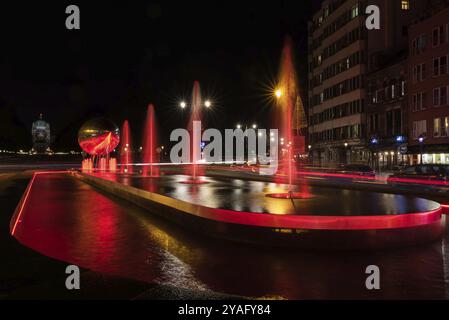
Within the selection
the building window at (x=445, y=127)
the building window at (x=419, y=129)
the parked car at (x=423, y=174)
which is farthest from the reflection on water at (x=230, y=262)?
the building window at (x=419, y=129)

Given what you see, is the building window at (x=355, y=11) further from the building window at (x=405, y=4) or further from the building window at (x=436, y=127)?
the building window at (x=436, y=127)

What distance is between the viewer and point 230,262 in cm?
925

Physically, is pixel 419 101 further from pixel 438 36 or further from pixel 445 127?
pixel 438 36

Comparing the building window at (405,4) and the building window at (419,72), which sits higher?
the building window at (405,4)

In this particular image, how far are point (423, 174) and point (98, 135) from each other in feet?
89.8

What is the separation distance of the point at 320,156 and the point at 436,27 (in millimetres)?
36969

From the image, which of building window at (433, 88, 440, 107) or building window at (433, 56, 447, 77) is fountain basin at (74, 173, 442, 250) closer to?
building window at (433, 56, 447, 77)

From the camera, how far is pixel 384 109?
5600cm

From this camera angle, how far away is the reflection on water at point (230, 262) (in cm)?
747

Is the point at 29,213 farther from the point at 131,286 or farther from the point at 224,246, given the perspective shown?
the point at 131,286

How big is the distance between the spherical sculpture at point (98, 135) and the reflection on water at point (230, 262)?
97.7ft

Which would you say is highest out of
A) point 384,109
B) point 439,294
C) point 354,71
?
point 354,71

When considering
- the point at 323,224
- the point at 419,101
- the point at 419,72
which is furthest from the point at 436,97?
the point at 323,224

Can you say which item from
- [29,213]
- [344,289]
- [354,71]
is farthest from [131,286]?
[354,71]
